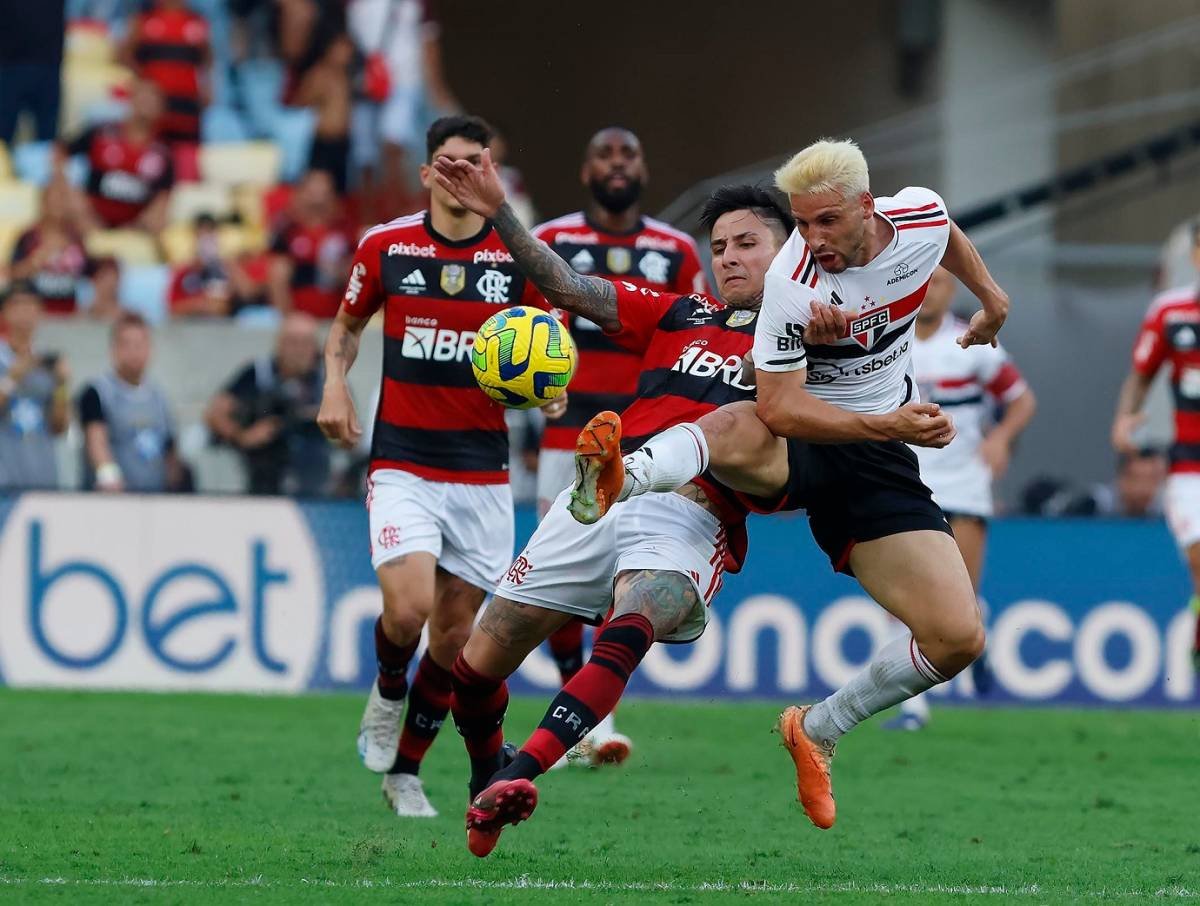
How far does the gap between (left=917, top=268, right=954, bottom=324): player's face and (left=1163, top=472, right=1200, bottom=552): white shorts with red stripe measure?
158cm

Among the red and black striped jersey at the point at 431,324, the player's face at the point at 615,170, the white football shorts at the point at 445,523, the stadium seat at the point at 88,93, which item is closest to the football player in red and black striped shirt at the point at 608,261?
the player's face at the point at 615,170

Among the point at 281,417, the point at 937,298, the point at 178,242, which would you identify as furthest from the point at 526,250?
the point at 178,242

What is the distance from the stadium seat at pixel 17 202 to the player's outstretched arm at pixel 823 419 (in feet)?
37.1

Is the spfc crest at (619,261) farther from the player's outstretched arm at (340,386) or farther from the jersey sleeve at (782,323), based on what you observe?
the jersey sleeve at (782,323)

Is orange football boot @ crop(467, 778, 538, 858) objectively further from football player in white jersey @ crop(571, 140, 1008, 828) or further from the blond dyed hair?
the blond dyed hair

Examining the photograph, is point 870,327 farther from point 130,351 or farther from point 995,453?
point 130,351

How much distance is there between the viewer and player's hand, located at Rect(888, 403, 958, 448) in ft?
19.1

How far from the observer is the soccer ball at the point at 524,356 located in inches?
251

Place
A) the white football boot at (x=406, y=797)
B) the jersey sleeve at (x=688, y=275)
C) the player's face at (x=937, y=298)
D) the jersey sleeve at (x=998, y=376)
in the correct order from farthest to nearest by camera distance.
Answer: the jersey sleeve at (x=998, y=376)
the player's face at (x=937, y=298)
the jersey sleeve at (x=688, y=275)
the white football boot at (x=406, y=797)

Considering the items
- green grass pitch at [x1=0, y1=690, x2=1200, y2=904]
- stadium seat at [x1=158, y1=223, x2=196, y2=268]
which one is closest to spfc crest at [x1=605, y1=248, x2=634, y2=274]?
green grass pitch at [x1=0, y1=690, x2=1200, y2=904]

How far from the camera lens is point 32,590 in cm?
1185

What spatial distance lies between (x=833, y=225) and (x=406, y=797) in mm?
2763

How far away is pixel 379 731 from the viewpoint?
25.0 feet

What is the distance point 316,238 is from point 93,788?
8.37 m
